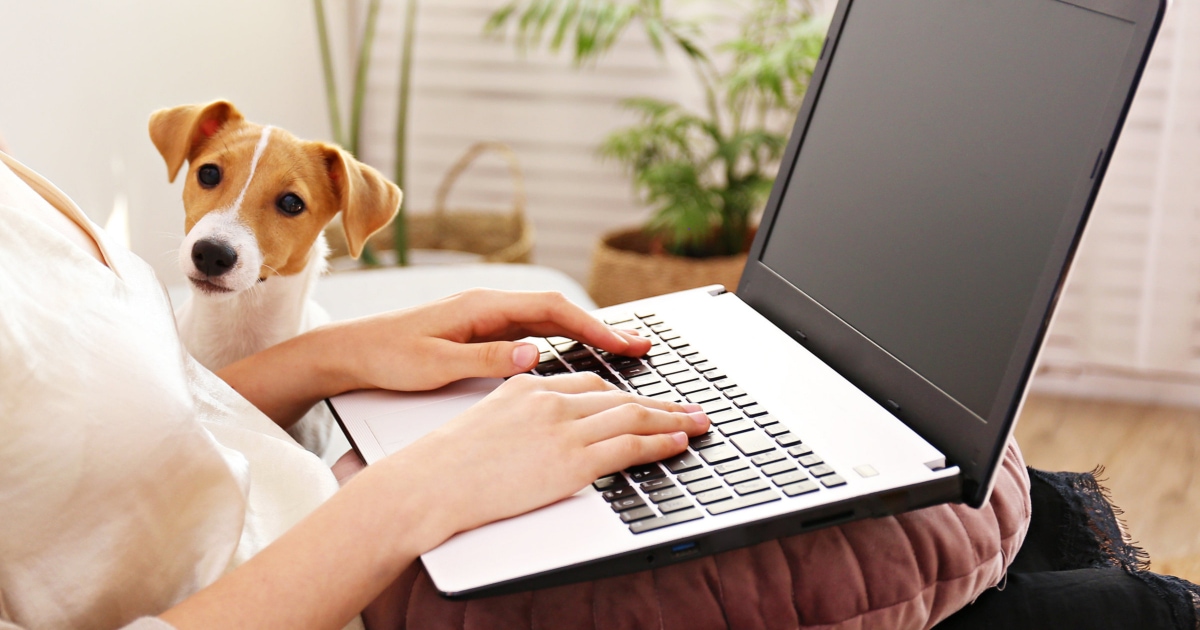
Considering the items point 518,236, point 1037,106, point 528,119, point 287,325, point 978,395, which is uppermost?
point 1037,106

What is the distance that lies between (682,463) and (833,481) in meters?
0.11

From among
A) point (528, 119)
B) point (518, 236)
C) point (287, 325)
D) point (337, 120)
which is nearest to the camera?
point (287, 325)

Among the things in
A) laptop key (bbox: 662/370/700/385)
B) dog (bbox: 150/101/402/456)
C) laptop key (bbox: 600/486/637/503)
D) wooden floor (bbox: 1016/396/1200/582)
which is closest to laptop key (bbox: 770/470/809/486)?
laptop key (bbox: 600/486/637/503)

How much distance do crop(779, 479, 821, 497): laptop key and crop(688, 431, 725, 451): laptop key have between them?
0.09 m

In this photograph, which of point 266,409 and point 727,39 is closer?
point 266,409

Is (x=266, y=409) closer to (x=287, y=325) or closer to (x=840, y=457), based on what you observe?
(x=287, y=325)

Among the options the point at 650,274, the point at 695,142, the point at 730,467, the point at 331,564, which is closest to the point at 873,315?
the point at 730,467

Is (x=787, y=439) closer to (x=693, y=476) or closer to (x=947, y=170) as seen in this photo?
(x=693, y=476)

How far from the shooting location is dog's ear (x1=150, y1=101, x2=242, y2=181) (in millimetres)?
1068

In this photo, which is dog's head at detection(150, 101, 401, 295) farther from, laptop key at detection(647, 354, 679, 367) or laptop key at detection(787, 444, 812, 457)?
laptop key at detection(787, 444, 812, 457)

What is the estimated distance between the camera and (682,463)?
2.29ft

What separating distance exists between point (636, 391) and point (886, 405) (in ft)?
0.72

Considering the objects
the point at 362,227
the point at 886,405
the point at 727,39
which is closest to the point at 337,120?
the point at 727,39

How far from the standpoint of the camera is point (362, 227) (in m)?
1.12
